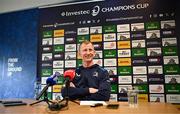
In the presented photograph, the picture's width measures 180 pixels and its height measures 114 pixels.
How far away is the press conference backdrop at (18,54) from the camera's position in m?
4.16

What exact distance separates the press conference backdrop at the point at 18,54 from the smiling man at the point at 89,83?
76.2 inches

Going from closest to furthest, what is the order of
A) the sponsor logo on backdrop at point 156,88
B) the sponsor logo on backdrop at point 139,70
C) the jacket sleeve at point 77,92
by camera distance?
the jacket sleeve at point 77,92, the sponsor logo on backdrop at point 156,88, the sponsor logo on backdrop at point 139,70

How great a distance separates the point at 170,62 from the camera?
10.1ft

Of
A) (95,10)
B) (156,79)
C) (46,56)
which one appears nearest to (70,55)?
(46,56)

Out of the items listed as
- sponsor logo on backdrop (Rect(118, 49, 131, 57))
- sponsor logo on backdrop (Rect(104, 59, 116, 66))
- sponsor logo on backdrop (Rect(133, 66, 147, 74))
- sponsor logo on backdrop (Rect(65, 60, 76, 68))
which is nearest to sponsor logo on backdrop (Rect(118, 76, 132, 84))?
sponsor logo on backdrop (Rect(133, 66, 147, 74))

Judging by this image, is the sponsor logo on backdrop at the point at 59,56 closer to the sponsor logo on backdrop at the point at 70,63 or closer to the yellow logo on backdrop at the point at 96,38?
the sponsor logo on backdrop at the point at 70,63

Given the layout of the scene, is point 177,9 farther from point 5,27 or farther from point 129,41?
point 5,27

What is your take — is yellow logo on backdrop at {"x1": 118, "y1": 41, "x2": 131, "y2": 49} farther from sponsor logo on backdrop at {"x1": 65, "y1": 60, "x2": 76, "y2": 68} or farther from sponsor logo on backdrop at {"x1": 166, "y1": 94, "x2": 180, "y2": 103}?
sponsor logo on backdrop at {"x1": 166, "y1": 94, "x2": 180, "y2": 103}

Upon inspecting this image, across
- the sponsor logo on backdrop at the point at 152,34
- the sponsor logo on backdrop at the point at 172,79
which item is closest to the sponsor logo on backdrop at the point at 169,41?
the sponsor logo on backdrop at the point at 152,34

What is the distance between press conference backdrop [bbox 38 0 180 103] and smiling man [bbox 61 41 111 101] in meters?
1.00

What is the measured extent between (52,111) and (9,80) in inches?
128

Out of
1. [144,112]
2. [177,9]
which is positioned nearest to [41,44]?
[177,9]

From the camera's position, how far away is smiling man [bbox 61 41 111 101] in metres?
2.04

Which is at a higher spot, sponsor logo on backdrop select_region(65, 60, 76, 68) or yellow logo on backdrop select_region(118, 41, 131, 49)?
yellow logo on backdrop select_region(118, 41, 131, 49)
